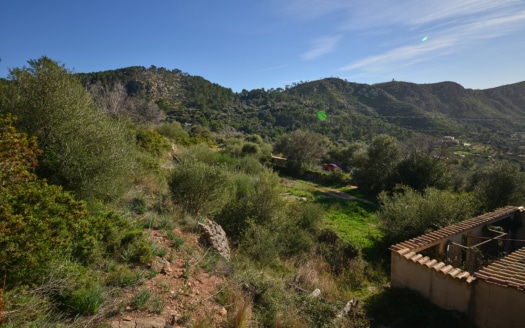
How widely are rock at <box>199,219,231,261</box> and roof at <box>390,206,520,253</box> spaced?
5.09 meters

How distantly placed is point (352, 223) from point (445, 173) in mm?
12938

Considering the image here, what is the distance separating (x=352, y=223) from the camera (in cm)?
1694

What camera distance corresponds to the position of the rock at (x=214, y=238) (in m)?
8.00

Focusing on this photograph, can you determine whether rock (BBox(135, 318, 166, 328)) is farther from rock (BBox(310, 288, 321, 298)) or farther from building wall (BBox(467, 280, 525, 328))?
building wall (BBox(467, 280, 525, 328))

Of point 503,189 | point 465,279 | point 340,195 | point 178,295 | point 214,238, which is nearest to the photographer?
point 178,295

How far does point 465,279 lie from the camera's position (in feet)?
22.9

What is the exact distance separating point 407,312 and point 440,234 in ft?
11.5

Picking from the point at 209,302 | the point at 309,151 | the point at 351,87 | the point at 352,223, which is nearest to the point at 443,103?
the point at 351,87

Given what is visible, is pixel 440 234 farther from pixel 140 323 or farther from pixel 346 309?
pixel 140 323

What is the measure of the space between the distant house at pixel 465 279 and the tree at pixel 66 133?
8.40 metres

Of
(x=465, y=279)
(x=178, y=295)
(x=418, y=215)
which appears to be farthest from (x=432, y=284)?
(x=178, y=295)

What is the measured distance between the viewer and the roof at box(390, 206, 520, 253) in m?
8.76

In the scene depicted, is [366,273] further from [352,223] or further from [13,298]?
[13,298]

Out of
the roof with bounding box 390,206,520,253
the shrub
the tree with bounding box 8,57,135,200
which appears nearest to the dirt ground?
the shrub
